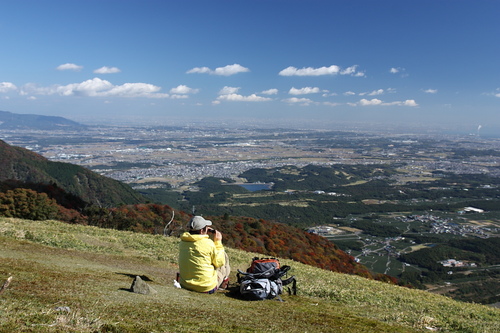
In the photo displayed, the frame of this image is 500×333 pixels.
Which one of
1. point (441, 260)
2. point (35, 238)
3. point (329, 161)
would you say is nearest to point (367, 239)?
point (441, 260)

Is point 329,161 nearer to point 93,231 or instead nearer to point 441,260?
point 441,260

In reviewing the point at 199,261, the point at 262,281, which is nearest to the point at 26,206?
the point at 199,261

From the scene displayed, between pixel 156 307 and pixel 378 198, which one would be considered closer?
pixel 156 307

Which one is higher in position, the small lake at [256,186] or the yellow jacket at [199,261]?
the yellow jacket at [199,261]

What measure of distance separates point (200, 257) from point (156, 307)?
1489mm

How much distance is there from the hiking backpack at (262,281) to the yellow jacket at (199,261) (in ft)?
2.47

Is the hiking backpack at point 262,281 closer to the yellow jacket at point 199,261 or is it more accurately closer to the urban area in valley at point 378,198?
the yellow jacket at point 199,261

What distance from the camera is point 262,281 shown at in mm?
7812

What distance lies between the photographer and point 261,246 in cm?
2939

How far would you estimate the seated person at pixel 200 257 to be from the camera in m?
7.03

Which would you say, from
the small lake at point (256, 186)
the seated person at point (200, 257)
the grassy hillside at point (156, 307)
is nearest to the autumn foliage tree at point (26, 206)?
the grassy hillside at point (156, 307)

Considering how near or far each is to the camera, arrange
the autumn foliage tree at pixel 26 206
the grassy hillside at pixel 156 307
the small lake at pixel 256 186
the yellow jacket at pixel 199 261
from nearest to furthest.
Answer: the grassy hillside at pixel 156 307 → the yellow jacket at pixel 199 261 → the autumn foliage tree at pixel 26 206 → the small lake at pixel 256 186

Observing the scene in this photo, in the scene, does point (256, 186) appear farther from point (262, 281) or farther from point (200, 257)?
point (200, 257)

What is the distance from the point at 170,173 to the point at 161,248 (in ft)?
424
